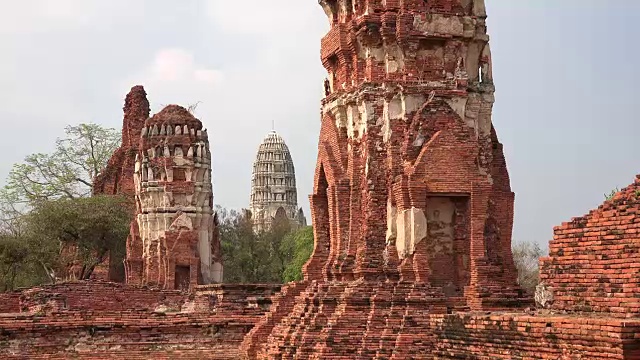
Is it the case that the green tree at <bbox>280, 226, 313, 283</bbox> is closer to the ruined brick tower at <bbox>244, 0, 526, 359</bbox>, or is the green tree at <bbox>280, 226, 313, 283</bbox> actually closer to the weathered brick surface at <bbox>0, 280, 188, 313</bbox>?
the weathered brick surface at <bbox>0, 280, 188, 313</bbox>

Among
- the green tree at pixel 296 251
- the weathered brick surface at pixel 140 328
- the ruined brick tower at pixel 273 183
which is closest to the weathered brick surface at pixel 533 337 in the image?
the weathered brick surface at pixel 140 328

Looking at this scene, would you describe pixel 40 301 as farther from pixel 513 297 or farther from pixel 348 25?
pixel 513 297

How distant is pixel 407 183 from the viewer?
1388cm

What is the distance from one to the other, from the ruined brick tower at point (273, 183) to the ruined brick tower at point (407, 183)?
67636mm

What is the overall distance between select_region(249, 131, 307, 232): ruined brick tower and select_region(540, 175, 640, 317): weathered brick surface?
7277 cm

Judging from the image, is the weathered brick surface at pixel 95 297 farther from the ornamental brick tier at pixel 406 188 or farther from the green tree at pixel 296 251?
the green tree at pixel 296 251

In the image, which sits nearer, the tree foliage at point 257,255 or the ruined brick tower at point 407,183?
the ruined brick tower at point 407,183

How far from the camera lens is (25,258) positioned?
119ft

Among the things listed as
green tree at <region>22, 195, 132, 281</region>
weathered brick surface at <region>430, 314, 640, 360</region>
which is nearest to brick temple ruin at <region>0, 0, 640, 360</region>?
weathered brick surface at <region>430, 314, 640, 360</region>

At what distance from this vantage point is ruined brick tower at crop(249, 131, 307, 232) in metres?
83.1

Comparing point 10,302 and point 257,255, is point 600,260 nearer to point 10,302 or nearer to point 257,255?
point 10,302

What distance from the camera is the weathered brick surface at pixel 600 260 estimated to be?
8891 millimetres

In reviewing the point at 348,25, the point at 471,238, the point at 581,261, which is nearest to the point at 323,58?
the point at 348,25

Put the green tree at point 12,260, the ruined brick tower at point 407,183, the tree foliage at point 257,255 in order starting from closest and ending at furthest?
the ruined brick tower at point 407,183 → the green tree at point 12,260 → the tree foliage at point 257,255
